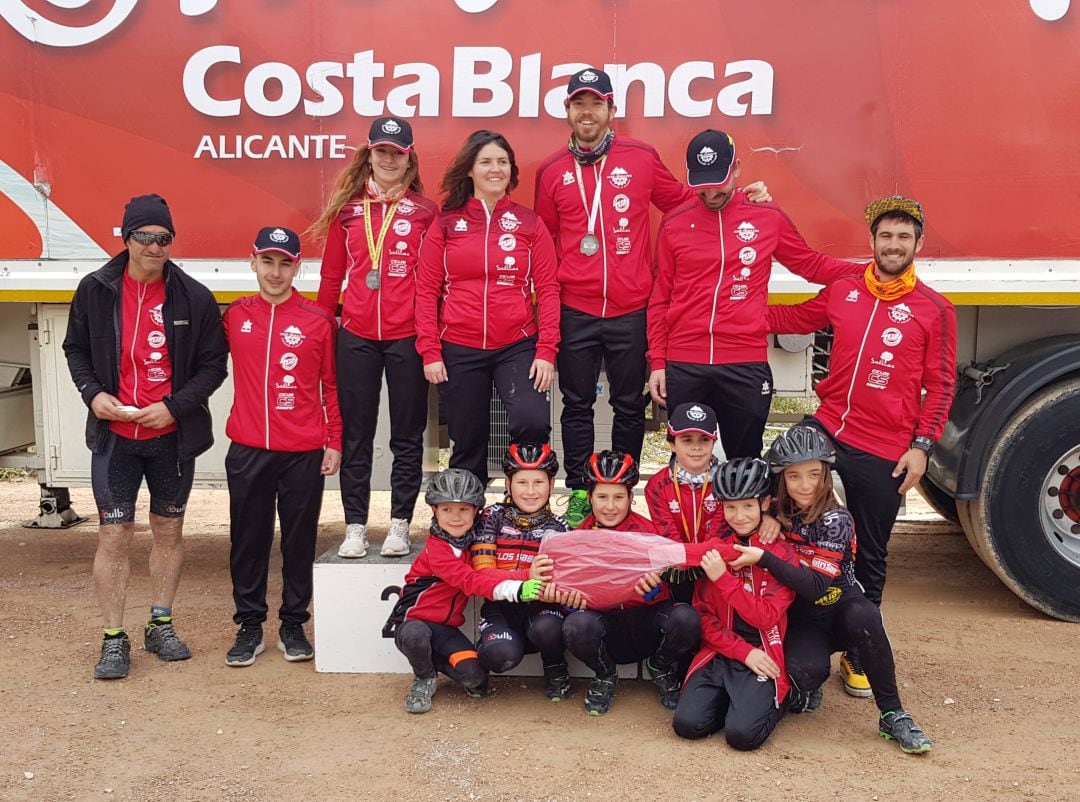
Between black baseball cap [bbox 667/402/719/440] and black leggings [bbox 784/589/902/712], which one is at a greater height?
black baseball cap [bbox 667/402/719/440]

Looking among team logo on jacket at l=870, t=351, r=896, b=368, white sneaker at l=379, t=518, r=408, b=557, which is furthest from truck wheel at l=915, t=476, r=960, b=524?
white sneaker at l=379, t=518, r=408, b=557

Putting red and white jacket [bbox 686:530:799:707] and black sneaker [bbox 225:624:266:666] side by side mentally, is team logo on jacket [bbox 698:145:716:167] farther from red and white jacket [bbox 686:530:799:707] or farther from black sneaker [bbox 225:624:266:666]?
black sneaker [bbox 225:624:266:666]

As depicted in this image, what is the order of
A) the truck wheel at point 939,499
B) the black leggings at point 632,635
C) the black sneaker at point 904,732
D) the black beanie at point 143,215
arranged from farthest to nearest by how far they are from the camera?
the truck wheel at point 939,499, the black beanie at point 143,215, the black leggings at point 632,635, the black sneaker at point 904,732

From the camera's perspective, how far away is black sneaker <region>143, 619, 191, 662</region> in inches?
186

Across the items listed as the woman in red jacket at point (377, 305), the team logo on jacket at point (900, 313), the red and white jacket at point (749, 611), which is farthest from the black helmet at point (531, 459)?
the team logo on jacket at point (900, 313)

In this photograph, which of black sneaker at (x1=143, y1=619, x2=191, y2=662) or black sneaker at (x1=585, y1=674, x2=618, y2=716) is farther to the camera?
black sneaker at (x1=143, y1=619, x2=191, y2=662)

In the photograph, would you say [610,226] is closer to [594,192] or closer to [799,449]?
[594,192]

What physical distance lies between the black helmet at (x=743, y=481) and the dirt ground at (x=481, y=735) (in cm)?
87

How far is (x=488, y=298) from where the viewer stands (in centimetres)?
455

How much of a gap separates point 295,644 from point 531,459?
4.46ft

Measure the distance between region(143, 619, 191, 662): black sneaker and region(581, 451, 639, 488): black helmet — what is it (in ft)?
6.37

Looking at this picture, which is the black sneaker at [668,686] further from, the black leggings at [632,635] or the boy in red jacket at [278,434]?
the boy in red jacket at [278,434]

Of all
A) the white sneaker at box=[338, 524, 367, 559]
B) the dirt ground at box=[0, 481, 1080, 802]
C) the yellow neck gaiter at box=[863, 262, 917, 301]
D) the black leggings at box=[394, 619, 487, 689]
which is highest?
the yellow neck gaiter at box=[863, 262, 917, 301]

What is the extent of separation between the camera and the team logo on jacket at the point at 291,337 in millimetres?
4582
